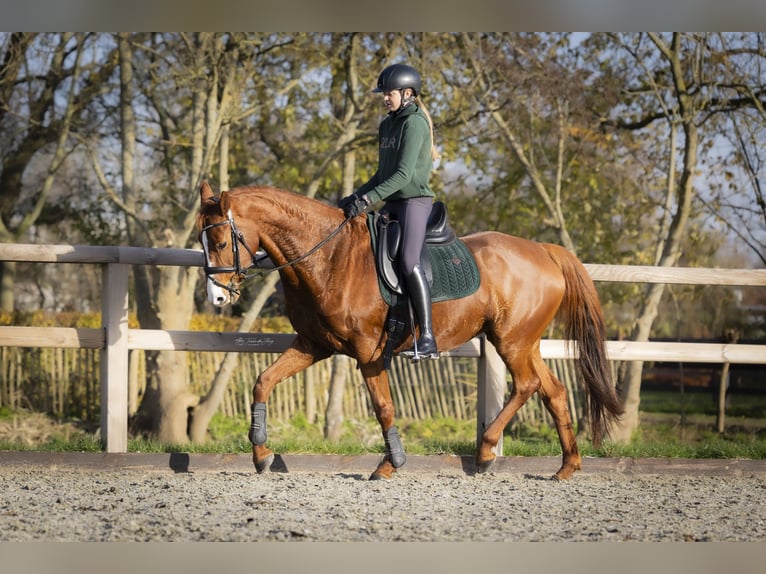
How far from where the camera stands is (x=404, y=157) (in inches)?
254

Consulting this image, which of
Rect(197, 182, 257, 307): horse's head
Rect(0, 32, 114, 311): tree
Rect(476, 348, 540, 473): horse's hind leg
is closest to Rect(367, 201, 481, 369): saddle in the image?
Rect(476, 348, 540, 473): horse's hind leg

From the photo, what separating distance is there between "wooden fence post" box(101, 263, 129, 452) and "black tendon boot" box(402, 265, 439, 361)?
234 centimetres

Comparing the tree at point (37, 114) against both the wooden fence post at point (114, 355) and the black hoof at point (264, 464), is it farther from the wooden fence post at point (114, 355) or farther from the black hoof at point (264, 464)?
the black hoof at point (264, 464)

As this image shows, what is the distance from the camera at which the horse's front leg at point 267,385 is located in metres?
6.47

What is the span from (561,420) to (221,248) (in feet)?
9.94

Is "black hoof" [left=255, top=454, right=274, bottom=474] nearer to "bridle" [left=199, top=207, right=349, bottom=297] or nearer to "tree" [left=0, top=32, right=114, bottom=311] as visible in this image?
"bridle" [left=199, top=207, right=349, bottom=297]

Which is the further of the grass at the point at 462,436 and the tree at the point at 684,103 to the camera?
the tree at the point at 684,103

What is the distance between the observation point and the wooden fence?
23.1ft

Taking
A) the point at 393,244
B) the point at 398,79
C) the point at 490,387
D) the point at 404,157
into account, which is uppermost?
the point at 398,79

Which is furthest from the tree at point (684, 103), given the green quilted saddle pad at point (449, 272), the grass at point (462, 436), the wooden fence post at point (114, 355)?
the wooden fence post at point (114, 355)

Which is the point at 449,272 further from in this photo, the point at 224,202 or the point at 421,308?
the point at 224,202

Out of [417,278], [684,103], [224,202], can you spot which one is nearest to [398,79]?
[417,278]
